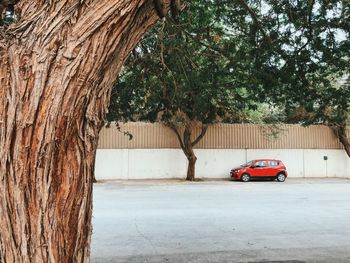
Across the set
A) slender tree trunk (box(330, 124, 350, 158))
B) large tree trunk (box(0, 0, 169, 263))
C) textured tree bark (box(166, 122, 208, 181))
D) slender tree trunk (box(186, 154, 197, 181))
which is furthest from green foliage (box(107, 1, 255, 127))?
slender tree trunk (box(330, 124, 350, 158))

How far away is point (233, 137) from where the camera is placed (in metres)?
27.2

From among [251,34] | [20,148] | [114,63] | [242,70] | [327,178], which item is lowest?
[327,178]

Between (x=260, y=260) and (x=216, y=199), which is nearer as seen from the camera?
(x=260, y=260)

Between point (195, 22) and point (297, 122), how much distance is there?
914 inches

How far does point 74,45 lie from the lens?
2.07 meters

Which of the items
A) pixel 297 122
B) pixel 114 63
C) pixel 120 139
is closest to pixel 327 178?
pixel 297 122

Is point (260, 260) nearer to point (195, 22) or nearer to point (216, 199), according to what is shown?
point (195, 22)

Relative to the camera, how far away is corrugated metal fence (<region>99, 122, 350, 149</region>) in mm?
25703

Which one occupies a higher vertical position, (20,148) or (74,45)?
(74,45)

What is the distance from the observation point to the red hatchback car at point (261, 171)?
81.4 ft

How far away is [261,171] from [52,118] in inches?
937

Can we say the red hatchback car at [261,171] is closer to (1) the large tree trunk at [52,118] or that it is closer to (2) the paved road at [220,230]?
(2) the paved road at [220,230]

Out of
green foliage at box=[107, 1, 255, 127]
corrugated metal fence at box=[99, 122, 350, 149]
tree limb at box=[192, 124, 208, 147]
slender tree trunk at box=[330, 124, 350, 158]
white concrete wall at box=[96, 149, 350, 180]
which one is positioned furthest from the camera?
slender tree trunk at box=[330, 124, 350, 158]

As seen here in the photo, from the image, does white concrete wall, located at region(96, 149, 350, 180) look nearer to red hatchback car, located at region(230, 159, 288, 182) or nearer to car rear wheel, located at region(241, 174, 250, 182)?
red hatchback car, located at region(230, 159, 288, 182)
